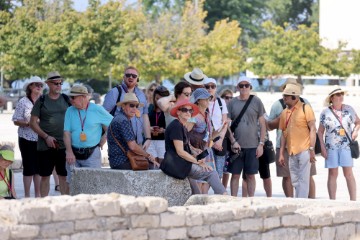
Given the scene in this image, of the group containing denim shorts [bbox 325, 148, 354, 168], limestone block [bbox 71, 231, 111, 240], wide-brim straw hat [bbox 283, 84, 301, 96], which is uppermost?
wide-brim straw hat [bbox 283, 84, 301, 96]

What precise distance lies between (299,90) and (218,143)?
1261mm

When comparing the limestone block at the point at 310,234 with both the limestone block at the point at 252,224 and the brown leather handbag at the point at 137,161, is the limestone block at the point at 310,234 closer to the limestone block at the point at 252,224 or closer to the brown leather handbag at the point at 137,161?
the limestone block at the point at 252,224

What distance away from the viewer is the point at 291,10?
115 metres

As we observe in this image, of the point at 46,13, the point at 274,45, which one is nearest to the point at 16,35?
the point at 46,13

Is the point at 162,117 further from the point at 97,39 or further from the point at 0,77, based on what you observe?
the point at 0,77

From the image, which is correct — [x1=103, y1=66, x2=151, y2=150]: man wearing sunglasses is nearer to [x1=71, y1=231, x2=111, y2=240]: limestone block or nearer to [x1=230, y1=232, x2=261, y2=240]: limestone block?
[x1=230, y1=232, x2=261, y2=240]: limestone block

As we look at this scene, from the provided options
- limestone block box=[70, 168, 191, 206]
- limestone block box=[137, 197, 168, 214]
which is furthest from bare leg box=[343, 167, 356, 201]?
limestone block box=[137, 197, 168, 214]

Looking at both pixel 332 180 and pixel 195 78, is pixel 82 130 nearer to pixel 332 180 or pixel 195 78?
pixel 195 78

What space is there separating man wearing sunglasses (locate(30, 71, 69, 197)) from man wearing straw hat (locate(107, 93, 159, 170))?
161 cm

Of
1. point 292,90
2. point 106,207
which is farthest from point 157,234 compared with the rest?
point 292,90

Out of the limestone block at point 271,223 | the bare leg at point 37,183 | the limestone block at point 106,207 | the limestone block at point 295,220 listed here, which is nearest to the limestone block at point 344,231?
the limestone block at point 295,220

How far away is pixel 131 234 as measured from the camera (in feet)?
30.2

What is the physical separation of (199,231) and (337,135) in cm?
567

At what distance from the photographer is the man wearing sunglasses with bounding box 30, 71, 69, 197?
14.4 metres
